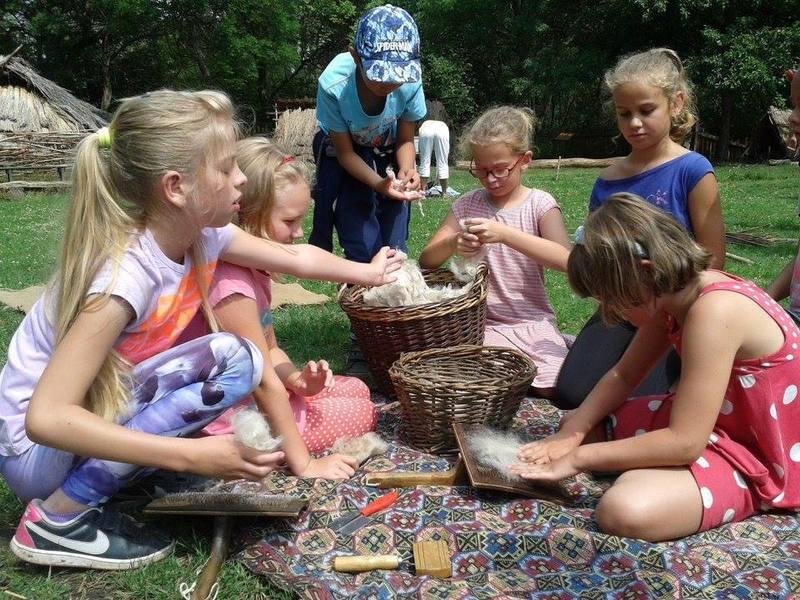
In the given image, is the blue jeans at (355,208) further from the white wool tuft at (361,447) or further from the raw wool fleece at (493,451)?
the raw wool fleece at (493,451)

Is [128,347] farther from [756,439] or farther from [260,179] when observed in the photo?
[756,439]

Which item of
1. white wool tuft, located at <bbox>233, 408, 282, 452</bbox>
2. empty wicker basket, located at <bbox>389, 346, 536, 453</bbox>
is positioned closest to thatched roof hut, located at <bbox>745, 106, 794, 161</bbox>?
empty wicker basket, located at <bbox>389, 346, 536, 453</bbox>

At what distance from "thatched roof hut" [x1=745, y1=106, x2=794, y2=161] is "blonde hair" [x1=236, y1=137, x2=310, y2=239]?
22351 mm

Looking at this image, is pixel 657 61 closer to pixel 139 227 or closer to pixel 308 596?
pixel 139 227

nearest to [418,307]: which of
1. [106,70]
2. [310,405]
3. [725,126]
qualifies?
[310,405]

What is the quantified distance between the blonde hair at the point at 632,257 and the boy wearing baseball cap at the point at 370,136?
1767 millimetres

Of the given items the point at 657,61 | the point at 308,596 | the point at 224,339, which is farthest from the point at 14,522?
the point at 657,61

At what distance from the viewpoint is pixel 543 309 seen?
3947 mm

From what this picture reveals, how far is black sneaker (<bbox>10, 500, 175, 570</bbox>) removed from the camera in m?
2.23

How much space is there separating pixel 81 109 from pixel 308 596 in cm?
1959

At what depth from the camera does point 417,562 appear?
219 cm

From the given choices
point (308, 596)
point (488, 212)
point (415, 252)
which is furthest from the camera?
point (415, 252)

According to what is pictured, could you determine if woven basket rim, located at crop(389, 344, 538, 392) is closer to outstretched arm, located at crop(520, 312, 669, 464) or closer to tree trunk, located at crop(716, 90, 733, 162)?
outstretched arm, located at crop(520, 312, 669, 464)

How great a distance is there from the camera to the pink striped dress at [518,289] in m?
3.80
